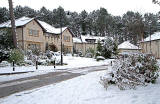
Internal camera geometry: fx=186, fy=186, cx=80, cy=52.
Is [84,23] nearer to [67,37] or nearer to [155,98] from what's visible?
[67,37]

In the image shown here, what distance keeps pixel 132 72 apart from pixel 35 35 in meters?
36.0

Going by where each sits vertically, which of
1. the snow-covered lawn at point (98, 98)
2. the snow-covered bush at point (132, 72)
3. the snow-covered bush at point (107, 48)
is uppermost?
the snow-covered bush at point (107, 48)

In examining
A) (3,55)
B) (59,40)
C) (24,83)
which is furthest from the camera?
(59,40)

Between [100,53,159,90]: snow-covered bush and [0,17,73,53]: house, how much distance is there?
95.8 ft

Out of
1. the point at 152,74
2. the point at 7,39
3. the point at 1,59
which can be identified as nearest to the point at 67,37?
the point at 7,39

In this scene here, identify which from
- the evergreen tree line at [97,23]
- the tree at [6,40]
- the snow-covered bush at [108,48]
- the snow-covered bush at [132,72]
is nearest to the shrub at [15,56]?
the tree at [6,40]

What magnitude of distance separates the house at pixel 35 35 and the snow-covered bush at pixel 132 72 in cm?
2921

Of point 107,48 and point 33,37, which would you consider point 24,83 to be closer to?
point 33,37

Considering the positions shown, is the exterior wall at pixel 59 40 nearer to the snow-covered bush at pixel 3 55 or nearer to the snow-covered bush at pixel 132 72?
the snow-covered bush at pixel 3 55

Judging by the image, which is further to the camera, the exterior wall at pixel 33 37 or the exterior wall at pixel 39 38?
the exterior wall at pixel 33 37

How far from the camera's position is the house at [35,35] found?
127ft

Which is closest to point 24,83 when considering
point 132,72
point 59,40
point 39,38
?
point 132,72

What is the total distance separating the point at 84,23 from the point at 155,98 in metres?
80.7

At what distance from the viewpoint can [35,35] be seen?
41719 mm
